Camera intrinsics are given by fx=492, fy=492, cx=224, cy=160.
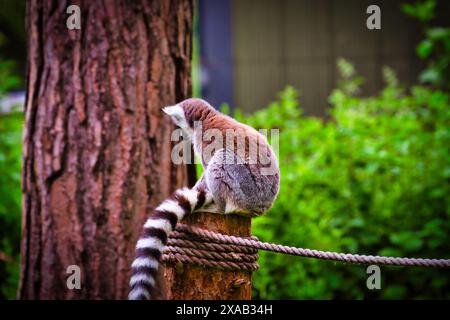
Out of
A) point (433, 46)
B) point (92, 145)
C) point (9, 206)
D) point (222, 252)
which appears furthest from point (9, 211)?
point (433, 46)

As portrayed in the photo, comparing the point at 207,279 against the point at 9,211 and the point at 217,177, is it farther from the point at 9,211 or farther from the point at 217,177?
the point at 9,211

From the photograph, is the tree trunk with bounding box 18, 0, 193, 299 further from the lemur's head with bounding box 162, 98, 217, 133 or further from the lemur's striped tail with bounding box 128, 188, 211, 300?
the lemur's striped tail with bounding box 128, 188, 211, 300

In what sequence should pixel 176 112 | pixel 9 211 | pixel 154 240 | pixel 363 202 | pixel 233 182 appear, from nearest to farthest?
pixel 154 240
pixel 233 182
pixel 176 112
pixel 363 202
pixel 9 211

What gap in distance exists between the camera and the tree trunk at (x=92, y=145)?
2.54 m

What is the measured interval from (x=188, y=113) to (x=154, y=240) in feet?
3.13

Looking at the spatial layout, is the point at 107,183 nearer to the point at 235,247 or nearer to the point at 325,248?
the point at 235,247

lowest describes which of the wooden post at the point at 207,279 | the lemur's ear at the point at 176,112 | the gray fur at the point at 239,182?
the wooden post at the point at 207,279

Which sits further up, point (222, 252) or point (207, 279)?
point (222, 252)

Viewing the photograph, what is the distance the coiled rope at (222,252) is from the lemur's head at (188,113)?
0.83 metres

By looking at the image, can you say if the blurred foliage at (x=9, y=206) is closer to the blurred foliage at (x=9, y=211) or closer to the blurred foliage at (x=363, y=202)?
the blurred foliage at (x=9, y=211)

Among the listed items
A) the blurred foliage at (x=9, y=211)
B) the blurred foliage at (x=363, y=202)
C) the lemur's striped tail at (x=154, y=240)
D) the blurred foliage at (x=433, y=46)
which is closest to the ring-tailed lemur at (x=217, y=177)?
the lemur's striped tail at (x=154, y=240)

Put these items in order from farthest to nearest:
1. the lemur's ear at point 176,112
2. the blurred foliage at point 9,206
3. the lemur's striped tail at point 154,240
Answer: the blurred foliage at point 9,206
the lemur's ear at point 176,112
the lemur's striped tail at point 154,240

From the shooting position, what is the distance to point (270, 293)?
3004 mm

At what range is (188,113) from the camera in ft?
8.41
